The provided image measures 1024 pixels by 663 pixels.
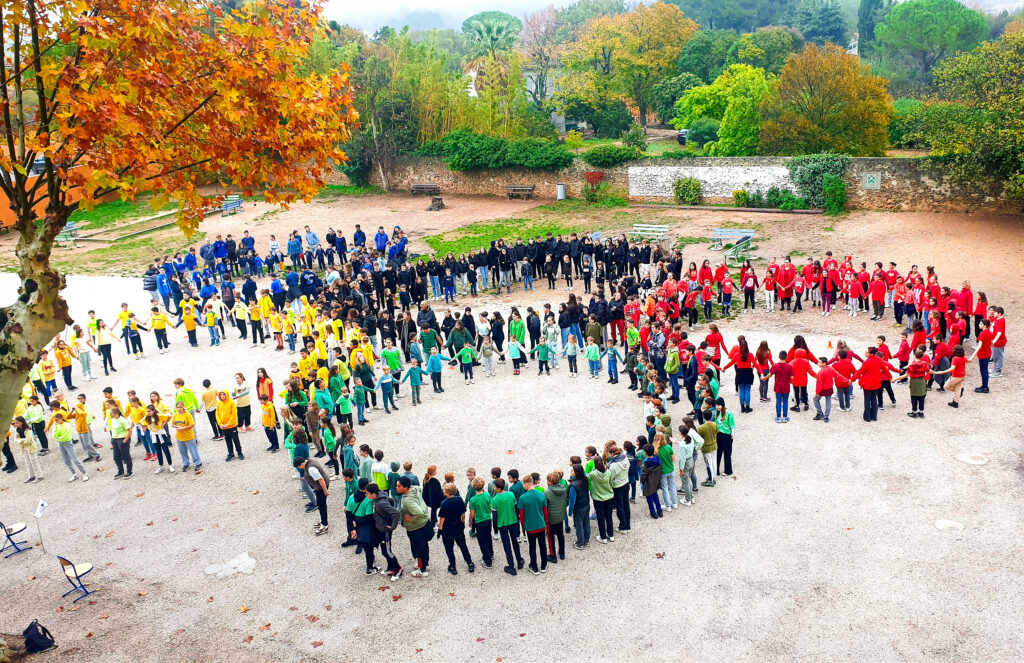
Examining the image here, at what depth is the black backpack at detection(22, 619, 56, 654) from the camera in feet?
30.0

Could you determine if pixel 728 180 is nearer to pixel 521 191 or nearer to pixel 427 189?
pixel 521 191

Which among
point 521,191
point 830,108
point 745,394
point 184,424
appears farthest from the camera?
point 521,191

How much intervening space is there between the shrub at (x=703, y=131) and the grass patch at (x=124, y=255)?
25263 millimetres

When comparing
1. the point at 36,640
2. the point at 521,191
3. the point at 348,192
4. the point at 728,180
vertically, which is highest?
the point at 348,192

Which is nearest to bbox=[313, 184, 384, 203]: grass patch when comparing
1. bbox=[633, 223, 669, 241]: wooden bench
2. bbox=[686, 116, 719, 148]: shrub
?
bbox=[686, 116, 719, 148]: shrub

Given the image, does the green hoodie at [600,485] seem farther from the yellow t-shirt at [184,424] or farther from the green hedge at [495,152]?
the green hedge at [495,152]

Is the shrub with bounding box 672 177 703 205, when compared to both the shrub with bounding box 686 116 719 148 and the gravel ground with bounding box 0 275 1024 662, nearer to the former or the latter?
the shrub with bounding box 686 116 719 148

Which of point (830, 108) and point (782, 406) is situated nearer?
point (782, 406)

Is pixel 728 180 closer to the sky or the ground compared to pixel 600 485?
closer to the sky

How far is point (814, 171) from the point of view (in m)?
30.1

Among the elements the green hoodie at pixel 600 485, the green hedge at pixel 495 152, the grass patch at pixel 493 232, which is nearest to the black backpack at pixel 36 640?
the green hoodie at pixel 600 485

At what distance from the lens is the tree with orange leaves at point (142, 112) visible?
7.66 m

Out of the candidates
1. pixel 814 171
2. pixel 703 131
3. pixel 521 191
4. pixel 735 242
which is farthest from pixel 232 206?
pixel 814 171

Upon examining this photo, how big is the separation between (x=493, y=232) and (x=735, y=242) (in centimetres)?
1019
